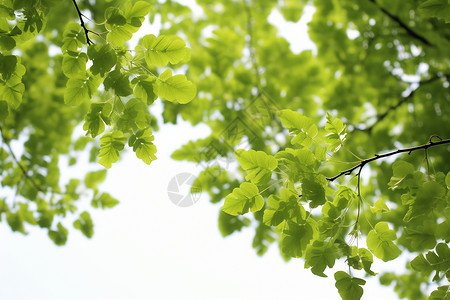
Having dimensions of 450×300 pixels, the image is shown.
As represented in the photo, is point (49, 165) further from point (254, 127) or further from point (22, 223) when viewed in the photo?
point (254, 127)

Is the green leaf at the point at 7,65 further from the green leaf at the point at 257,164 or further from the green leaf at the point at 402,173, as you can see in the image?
the green leaf at the point at 402,173

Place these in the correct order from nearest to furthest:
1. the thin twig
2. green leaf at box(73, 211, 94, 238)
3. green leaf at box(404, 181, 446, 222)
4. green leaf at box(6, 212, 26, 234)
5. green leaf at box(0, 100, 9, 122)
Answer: green leaf at box(404, 181, 446, 222)
green leaf at box(0, 100, 9, 122)
green leaf at box(73, 211, 94, 238)
green leaf at box(6, 212, 26, 234)
the thin twig

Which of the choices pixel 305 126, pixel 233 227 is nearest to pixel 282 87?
pixel 233 227

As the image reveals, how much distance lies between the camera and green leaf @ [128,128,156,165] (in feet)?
4.17

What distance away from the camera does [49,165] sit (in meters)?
2.96

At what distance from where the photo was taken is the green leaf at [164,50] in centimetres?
124

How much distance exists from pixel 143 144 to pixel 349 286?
3.06 feet

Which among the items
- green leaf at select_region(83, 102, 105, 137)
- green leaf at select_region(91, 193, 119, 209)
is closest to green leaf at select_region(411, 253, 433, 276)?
green leaf at select_region(83, 102, 105, 137)

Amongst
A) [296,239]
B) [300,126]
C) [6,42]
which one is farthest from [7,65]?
[296,239]

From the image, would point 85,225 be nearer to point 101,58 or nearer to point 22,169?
point 22,169

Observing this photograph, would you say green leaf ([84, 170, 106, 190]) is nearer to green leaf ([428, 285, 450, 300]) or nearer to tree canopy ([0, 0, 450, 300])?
tree canopy ([0, 0, 450, 300])

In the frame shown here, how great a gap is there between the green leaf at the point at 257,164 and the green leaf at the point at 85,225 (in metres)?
1.82

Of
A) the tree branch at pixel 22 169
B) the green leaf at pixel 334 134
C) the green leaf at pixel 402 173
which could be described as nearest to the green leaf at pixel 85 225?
the tree branch at pixel 22 169

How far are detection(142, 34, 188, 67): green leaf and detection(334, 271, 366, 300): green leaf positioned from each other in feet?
3.34
